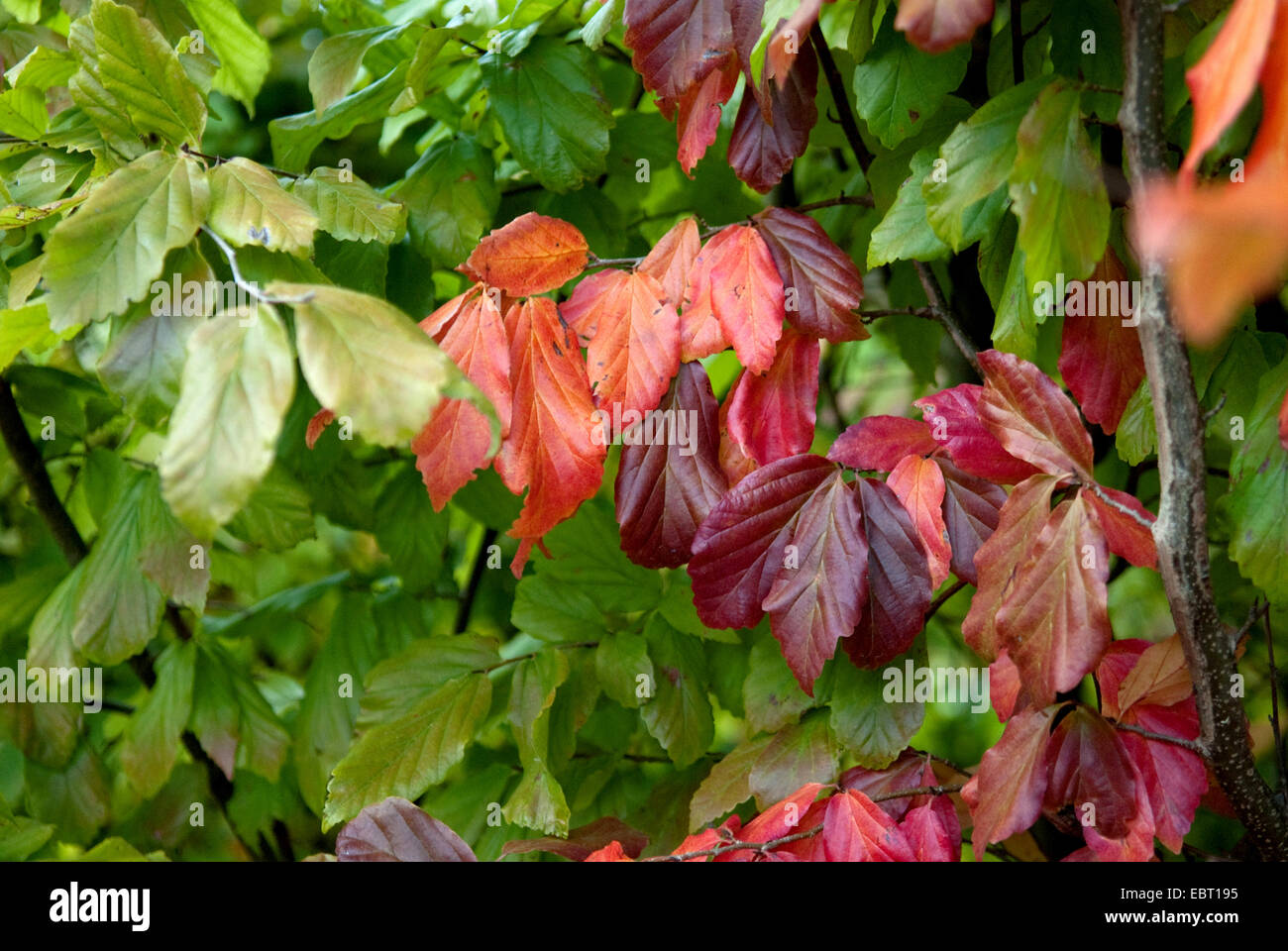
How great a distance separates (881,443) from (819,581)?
0.14 meters

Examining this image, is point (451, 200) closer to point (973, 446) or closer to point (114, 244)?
point (114, 244)

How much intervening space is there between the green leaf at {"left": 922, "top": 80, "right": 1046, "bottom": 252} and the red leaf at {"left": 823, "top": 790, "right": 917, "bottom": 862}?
446 millimetres

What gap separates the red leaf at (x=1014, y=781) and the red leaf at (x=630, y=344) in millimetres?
373

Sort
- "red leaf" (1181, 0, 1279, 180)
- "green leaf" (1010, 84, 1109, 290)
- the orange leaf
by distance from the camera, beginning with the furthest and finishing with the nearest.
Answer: "green leaf" (1010, 84, 1109, 290) < "red leaf" (1181, 0, 1279, 180) < the orange leaf

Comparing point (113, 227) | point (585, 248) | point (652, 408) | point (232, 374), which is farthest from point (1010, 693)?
point (113, 227)

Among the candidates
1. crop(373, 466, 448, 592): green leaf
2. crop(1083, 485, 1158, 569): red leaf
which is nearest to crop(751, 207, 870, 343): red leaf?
crop(1083, 485, 1158, 569): red leaf

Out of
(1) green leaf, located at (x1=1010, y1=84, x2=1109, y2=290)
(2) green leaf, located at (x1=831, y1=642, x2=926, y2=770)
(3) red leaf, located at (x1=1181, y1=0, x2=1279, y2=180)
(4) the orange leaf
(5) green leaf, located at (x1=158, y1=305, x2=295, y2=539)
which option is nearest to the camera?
(4) the orange leaf

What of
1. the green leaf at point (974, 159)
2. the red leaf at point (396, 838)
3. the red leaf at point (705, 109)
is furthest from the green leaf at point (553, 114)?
the red leaf at point (396, 838)

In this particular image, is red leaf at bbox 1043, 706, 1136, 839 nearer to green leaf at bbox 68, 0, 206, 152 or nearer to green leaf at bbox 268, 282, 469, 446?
green leaf at bbox 268, 282, 469, 446

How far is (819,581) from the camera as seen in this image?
0.80 meters

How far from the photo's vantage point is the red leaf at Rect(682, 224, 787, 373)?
82 centimetres

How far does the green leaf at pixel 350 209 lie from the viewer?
0.87 metres

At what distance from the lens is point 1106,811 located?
724 millimetres

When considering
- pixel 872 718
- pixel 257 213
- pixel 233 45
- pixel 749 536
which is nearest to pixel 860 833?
pixel 872 718
